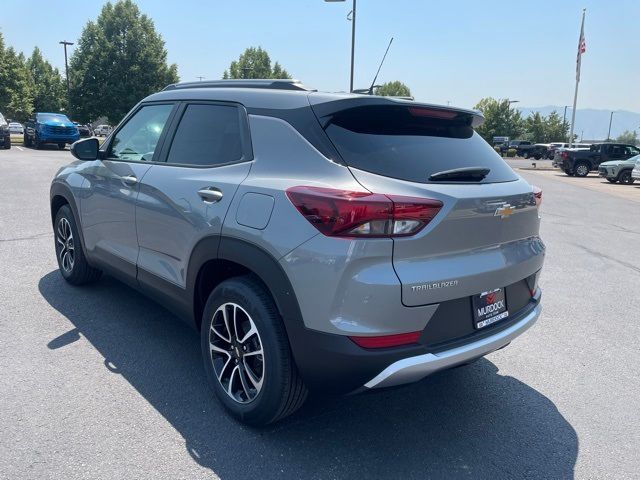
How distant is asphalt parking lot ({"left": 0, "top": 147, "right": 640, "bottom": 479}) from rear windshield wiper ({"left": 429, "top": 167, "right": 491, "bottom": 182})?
1.39 meters

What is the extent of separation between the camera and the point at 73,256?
484cm

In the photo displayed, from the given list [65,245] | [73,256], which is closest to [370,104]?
[73,256]

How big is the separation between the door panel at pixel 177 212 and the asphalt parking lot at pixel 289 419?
73 cm

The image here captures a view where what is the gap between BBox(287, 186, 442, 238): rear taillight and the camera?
7.45 feet

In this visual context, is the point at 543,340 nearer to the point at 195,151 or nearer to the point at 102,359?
the point at 195,151

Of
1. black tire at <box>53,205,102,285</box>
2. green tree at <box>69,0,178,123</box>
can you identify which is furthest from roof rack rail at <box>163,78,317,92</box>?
green tree at <box>69,0,178,123</box>

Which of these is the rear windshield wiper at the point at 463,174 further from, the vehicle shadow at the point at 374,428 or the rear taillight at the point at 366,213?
the vehicle shadow at the point at 374,428

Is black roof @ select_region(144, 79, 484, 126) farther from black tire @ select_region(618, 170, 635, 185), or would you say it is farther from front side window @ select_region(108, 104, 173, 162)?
black tire @ select_region(618, 170, 635, 185)

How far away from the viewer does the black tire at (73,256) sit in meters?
4.72

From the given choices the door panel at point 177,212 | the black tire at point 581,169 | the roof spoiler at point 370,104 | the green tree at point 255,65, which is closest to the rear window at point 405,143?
the roof spoiler at point 370,104

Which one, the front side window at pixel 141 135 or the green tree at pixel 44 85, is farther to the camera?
the green tree at pixel 44 85

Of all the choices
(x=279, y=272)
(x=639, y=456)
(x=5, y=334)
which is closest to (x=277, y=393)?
(x=279, y=272)

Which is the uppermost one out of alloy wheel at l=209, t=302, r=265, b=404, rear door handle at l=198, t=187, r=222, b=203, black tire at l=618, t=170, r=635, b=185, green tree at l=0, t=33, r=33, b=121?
green tree at l=0, t=33, r=33, b=121

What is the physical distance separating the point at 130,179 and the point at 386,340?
2.35 meters
